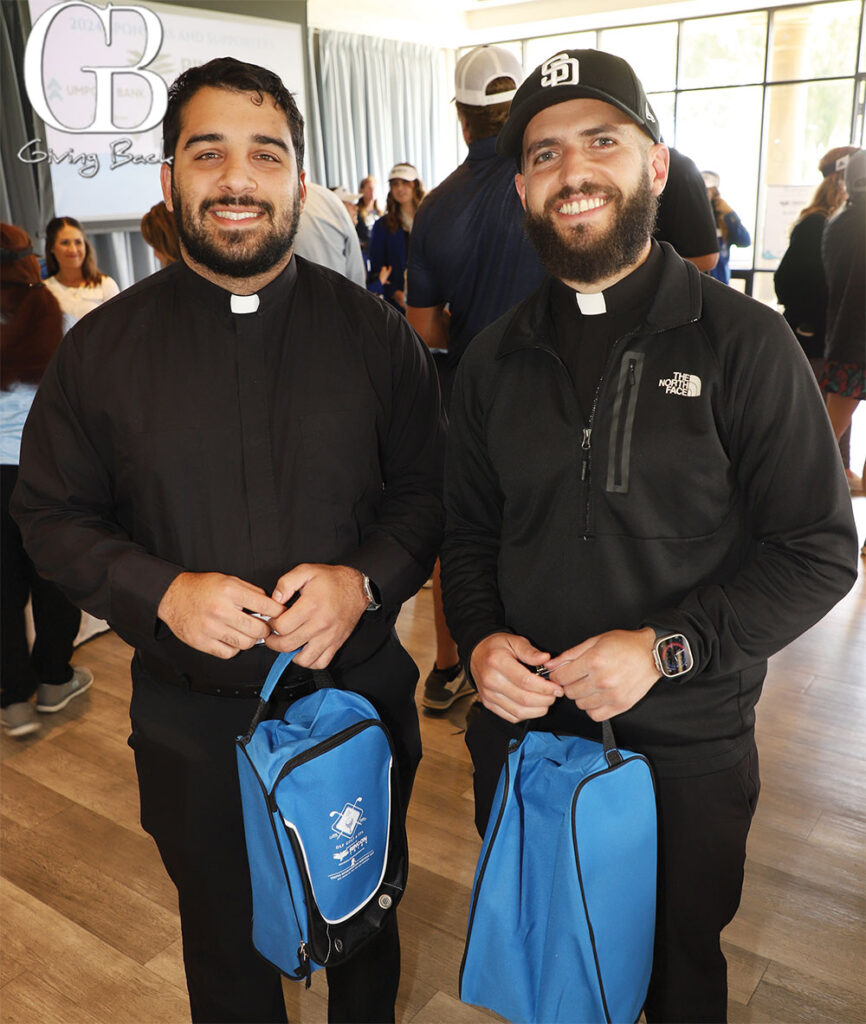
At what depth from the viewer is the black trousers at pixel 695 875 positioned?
4.17 feet

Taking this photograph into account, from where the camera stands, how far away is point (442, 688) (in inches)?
118

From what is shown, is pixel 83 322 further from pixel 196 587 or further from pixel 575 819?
pixel 575 819

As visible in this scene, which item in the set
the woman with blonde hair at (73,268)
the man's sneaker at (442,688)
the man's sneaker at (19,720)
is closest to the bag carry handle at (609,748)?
the man's sneaker at (442,688)

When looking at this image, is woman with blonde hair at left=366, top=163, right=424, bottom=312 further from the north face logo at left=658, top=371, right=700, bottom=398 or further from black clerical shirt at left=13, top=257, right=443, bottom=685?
the north face logo at left=658, top=371, right=700, bottom=398

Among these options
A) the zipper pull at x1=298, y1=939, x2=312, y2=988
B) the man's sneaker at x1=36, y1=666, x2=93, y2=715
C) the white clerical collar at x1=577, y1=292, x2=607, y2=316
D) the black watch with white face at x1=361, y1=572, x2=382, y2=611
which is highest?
the white clerical collar at x1=577, y1=292, x2=607, y2=316

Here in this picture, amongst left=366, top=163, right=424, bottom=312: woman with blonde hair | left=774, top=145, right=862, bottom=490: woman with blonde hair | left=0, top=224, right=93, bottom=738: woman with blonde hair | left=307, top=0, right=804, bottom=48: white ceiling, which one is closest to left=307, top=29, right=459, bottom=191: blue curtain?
left=307, top=0, right=804, bottom=48: white ceiling

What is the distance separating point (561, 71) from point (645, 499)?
0.61 m

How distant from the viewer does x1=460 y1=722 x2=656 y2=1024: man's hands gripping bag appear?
113cm

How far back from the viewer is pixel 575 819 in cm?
111

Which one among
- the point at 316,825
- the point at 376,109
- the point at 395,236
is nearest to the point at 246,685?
the point at 316,825

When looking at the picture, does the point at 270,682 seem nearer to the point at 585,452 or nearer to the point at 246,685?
the point at 246,685

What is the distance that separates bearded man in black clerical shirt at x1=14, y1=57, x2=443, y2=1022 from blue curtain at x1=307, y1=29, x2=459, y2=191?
914 centimetres

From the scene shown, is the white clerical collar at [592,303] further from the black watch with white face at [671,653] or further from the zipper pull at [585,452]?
the black watch with white face at [671,653]

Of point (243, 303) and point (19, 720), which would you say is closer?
point (243, 303)
